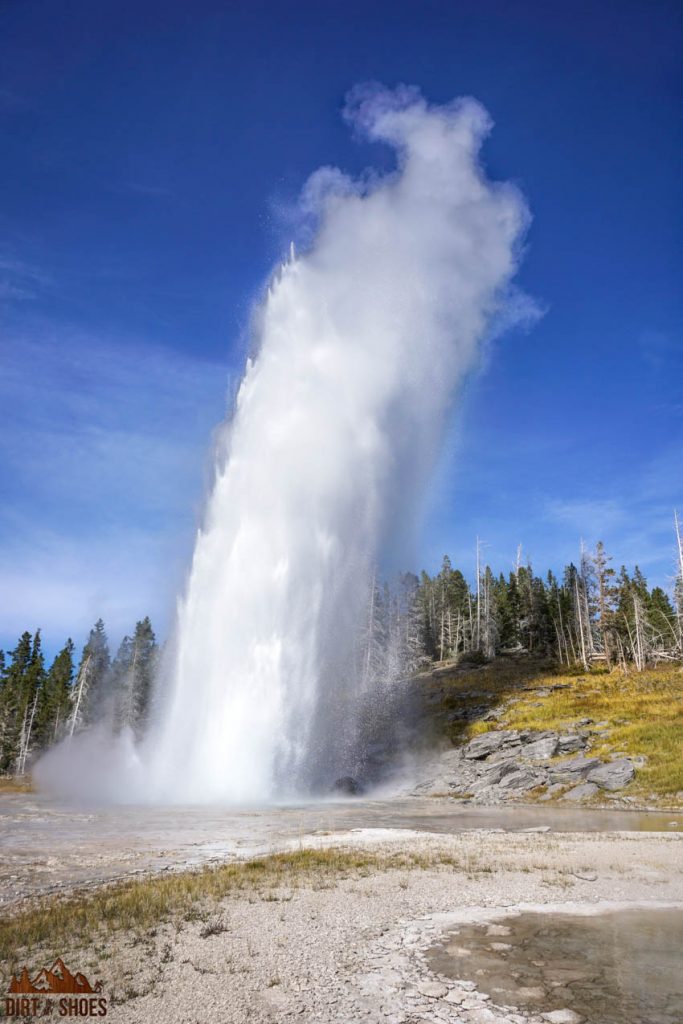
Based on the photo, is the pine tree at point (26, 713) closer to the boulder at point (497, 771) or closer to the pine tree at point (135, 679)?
the pine tree at point (135, 679)

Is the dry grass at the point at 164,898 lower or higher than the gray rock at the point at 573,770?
lower

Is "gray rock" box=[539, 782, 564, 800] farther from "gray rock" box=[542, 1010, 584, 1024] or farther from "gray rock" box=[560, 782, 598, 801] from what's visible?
"gray rock" box=[542, 1010, 584, 1024]

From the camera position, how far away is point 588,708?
Result: 2031 inches

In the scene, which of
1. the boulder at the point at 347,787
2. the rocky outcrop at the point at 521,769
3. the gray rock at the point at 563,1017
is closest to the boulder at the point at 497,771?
the rocky outcrop at the point at 521,769

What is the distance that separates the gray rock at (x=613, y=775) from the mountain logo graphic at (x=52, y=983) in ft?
114

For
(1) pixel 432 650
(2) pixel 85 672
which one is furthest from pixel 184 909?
(1) pixel 432 650

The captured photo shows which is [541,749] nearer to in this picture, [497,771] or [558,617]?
[497,771]

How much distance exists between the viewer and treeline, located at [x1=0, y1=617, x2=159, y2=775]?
7306 centimetres

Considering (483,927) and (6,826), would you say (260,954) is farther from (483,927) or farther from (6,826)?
(6,826)

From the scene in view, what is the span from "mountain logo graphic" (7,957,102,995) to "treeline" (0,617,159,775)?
61757 millimetres

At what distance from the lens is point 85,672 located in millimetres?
74125

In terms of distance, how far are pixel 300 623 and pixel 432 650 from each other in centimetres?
7109

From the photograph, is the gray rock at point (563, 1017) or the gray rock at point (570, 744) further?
the gray rock at point (570, 744)

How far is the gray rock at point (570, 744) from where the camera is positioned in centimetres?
4278
